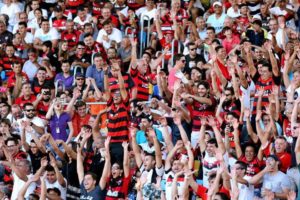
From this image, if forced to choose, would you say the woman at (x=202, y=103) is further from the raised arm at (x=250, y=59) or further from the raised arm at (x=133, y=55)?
the raised arm at (x=133, y=55)

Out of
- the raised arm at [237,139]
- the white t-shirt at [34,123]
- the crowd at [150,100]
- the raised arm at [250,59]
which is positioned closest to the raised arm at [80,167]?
the crowd at [150,100]

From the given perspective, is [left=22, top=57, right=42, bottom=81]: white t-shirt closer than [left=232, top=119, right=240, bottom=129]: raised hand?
No

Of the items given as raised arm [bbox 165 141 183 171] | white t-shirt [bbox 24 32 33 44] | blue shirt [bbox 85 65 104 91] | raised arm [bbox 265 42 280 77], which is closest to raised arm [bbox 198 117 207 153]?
raised arm [bbox 165 141 183 171]

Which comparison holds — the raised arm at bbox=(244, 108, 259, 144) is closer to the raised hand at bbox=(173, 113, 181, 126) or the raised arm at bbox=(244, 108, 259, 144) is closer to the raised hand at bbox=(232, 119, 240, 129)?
the raised hand at bbox=(232, 119, 240, 129)

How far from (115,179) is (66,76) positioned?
473 centimetres

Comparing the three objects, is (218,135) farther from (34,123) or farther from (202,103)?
(34,123)

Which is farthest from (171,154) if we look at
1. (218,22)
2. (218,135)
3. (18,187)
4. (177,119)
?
(218,22)

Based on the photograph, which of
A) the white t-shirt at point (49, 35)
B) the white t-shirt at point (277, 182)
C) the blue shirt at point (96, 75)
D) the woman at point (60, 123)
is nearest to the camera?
the white t-shirt at point (277, 182)

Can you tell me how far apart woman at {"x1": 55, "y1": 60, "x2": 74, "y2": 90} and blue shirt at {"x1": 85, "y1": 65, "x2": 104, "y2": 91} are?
0.40 metres

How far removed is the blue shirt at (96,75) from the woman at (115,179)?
12.2 feet

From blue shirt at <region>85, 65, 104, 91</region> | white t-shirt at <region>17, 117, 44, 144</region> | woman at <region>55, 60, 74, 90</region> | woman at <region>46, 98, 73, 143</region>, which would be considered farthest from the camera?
woman at <region>55, 60, 74, 90</region>

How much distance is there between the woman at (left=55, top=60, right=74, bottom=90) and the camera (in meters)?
28.8

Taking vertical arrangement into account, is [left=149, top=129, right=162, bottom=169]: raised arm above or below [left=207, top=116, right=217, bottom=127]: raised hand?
below

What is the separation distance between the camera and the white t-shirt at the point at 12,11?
105ft
